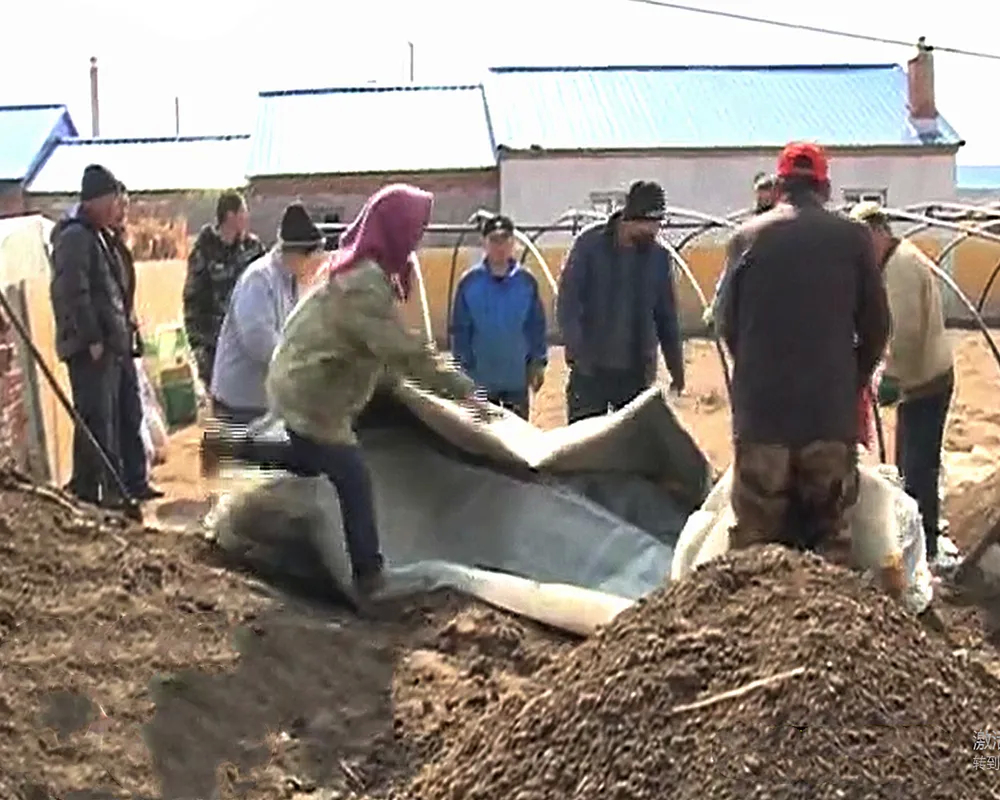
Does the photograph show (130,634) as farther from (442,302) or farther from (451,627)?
(442,302)

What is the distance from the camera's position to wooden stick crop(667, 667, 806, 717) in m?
3.39

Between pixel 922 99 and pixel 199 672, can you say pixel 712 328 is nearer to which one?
pixel 199 672

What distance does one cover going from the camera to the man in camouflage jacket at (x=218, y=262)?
7.79 m

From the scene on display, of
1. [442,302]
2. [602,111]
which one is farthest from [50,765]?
[602,111]

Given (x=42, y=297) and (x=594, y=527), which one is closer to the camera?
(x=594, y=527)

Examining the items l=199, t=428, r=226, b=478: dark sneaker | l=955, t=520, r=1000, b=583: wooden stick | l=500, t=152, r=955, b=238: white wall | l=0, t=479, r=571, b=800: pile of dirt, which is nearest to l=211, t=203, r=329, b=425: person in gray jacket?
l=199, t=428, r=226, b=478: dark sneaker

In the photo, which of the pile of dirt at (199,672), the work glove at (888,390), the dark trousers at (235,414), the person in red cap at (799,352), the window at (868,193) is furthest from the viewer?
the window at (868,193)

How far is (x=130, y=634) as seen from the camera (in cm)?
485

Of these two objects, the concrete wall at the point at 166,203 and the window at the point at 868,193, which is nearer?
the window at the point at 868,193

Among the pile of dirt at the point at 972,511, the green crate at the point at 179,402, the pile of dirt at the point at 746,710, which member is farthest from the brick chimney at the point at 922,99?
the pile of dirt at the point at 746,710

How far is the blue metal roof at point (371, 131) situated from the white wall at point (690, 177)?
0.93 metres

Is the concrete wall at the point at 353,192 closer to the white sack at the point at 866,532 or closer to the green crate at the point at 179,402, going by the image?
the green crate at the point at 179,402

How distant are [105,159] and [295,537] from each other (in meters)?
29.6

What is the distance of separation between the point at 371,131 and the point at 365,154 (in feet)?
5.36
